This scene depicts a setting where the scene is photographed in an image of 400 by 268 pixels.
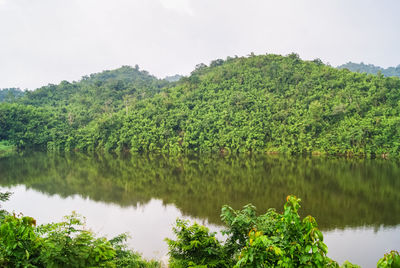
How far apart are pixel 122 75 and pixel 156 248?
7129 cm

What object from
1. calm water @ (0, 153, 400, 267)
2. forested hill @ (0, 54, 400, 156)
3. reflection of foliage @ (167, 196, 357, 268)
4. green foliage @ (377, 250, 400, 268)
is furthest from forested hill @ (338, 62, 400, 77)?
green foliage @ (377, 250, 400, 268)

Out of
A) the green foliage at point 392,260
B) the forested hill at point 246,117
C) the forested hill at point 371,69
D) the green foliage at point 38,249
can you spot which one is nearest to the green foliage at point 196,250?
the green foliage at point 38,249

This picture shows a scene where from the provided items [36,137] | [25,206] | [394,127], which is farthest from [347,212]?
[36,137]

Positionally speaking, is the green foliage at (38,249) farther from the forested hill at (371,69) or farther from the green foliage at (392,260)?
the forested hill at (371,69)

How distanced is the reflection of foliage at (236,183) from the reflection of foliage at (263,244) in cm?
656

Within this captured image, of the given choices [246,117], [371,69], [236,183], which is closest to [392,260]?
[236,183]

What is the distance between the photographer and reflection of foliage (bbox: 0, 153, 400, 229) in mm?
12133

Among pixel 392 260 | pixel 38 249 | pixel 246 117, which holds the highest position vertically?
pixel 246 117

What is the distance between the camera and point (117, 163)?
83.6 feet

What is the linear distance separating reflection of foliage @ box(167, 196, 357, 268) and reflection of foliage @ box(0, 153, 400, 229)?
6558mm

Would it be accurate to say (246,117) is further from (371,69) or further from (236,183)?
(371,69)

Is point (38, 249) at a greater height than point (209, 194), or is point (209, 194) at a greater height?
point (38, 249)

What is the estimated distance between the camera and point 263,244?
2.47 metres

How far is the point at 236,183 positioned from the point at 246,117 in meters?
17.2
